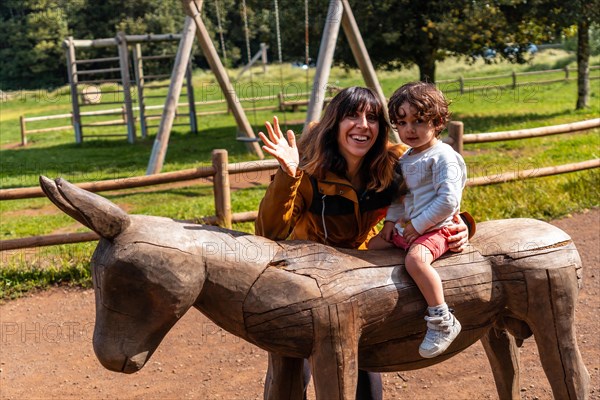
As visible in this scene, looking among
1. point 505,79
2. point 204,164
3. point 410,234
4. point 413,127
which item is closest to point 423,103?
point 413,127

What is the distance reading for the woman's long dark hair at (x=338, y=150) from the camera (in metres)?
2.59

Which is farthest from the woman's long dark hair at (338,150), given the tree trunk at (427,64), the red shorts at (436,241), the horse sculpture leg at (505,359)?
the tree trunk at (427,64)

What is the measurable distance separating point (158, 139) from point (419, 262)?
307 inches

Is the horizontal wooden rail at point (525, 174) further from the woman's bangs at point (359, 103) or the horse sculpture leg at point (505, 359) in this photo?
the woman's bangs at point (359, 103)

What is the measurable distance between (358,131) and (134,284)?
3.17ft

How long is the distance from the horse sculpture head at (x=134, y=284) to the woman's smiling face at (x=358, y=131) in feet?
2.31

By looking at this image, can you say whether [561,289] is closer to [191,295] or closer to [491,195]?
[191,295]

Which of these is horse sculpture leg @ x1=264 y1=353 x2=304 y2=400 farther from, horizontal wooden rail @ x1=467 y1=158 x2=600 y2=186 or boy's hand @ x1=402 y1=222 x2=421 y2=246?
horizontal wooden rail @ x1=467 y1=158 x2=600 y2=186

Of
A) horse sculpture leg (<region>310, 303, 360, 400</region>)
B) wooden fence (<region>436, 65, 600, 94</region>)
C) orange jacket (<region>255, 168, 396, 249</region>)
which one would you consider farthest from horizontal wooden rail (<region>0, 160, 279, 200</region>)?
wooden fence (<region>436, 65, 600, 94</region>)

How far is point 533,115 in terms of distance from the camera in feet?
52.2

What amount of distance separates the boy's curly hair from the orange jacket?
1.01ft

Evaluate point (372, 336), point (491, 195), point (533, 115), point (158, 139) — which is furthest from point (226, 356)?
point (533, 115)

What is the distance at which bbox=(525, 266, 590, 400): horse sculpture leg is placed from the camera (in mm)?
2604

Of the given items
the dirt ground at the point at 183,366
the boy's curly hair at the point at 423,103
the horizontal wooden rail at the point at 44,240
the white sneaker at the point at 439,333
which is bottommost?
the dirt ground at the point at 183,366
